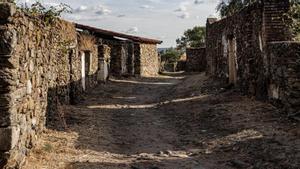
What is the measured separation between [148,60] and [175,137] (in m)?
23.7

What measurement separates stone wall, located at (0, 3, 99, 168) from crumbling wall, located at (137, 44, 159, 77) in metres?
18.5

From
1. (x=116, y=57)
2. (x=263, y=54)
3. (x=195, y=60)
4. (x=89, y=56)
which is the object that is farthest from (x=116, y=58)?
(x=263, y=54)

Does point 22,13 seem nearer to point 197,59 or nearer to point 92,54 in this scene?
point 92,54

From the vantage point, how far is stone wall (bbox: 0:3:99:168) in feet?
22.0

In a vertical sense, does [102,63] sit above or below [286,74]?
above

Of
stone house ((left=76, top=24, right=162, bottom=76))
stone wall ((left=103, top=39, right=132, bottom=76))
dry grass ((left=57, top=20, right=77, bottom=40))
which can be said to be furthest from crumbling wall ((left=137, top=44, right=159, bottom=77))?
dry grass ((left=57, top=20, right=77, bottom=40))

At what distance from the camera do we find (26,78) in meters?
8.03

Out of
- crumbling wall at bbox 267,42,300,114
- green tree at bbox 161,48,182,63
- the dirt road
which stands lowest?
the dirt road

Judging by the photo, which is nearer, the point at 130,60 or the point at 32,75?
the point at 32,75

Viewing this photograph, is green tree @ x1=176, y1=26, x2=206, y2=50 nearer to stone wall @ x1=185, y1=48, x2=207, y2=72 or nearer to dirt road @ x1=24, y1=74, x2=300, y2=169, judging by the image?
stone wall @ x1=185, y1=48, x2=207, y2=72

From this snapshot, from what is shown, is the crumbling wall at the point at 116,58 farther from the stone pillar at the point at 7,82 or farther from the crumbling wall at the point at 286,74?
the stone pillar at the point at 7,82

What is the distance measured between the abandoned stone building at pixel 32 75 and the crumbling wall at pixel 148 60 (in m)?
12.6

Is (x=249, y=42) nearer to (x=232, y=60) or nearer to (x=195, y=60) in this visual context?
(x=232, y=60)

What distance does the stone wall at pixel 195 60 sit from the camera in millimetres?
39469
